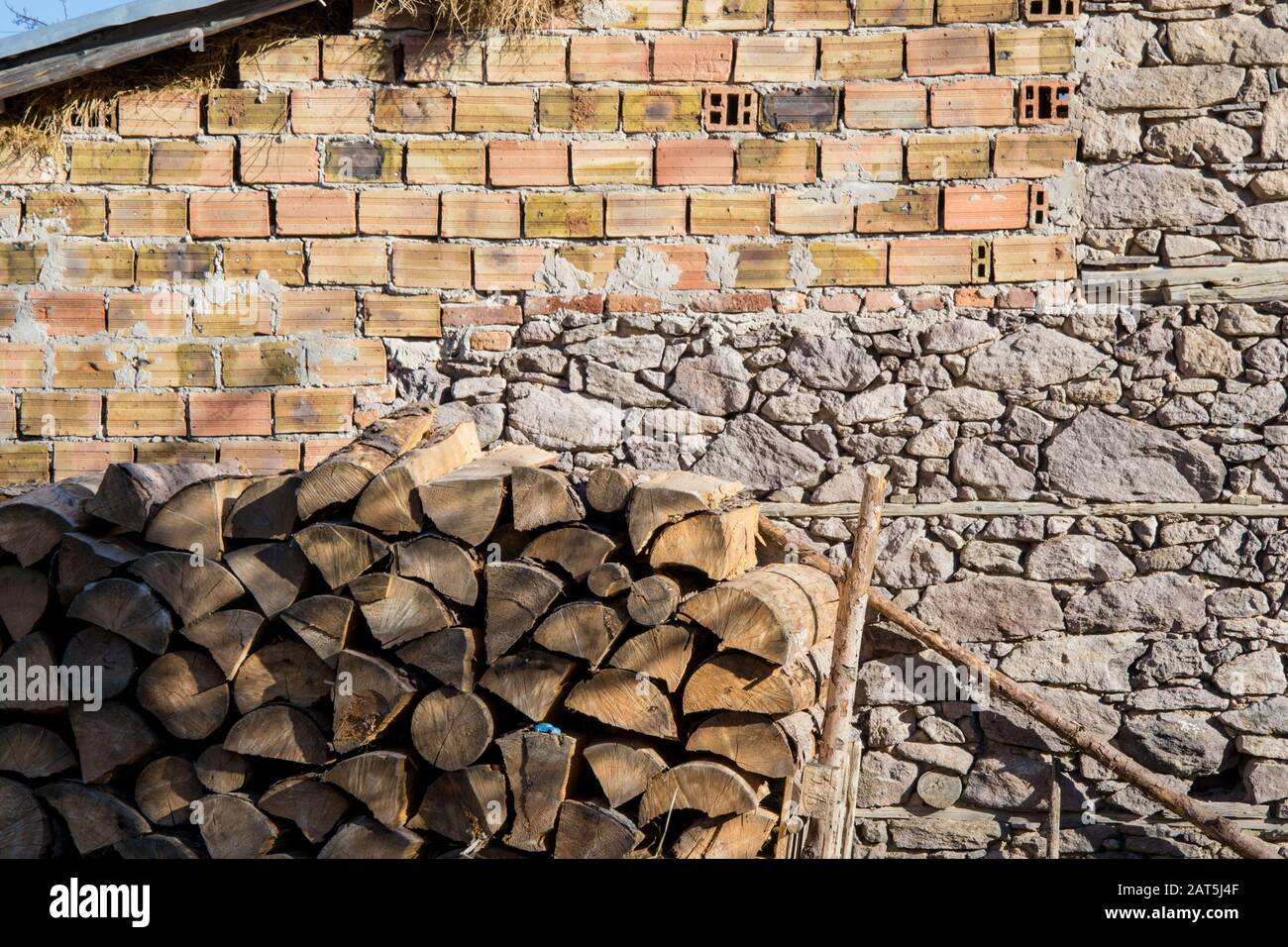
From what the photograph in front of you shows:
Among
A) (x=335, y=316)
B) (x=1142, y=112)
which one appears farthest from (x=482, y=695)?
(x=1142, y=112)

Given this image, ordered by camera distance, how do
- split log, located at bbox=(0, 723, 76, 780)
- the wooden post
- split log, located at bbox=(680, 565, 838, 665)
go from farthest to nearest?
1. the wooden post
2. split log, located at bbox=(0, 723, 76, 780)
3. split log, located at bbox=(680, 565, 838, 665)

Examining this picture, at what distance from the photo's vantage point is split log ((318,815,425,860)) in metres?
2.95

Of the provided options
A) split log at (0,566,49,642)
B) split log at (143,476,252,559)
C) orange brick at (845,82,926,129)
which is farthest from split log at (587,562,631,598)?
orange brick at (845,82,926,129)

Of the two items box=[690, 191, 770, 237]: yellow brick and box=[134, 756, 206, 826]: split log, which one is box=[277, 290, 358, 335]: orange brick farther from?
box=[134, 756, 206, 826]: split log

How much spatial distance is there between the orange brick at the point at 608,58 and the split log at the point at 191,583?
259 cm

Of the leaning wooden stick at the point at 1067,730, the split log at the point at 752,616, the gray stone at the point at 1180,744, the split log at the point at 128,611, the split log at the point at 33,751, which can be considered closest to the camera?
the split log at the point at 752,616

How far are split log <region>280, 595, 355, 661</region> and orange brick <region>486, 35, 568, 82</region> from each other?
8.28 ft

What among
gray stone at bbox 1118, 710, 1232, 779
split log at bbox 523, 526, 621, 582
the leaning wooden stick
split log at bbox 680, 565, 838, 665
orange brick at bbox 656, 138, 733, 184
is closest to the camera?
split log at bbox 680, 565, 838, 665

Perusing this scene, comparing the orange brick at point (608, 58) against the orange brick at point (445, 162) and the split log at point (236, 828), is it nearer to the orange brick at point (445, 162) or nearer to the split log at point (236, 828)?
the orange brick at point (445, 162)

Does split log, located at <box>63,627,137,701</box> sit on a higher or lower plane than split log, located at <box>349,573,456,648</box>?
lower

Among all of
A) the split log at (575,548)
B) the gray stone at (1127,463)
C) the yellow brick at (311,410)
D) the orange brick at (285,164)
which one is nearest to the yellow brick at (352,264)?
the orange brick at (285,164)

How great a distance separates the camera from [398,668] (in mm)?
3002

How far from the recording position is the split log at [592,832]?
2877 millimetres

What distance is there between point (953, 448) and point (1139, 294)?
991mm
